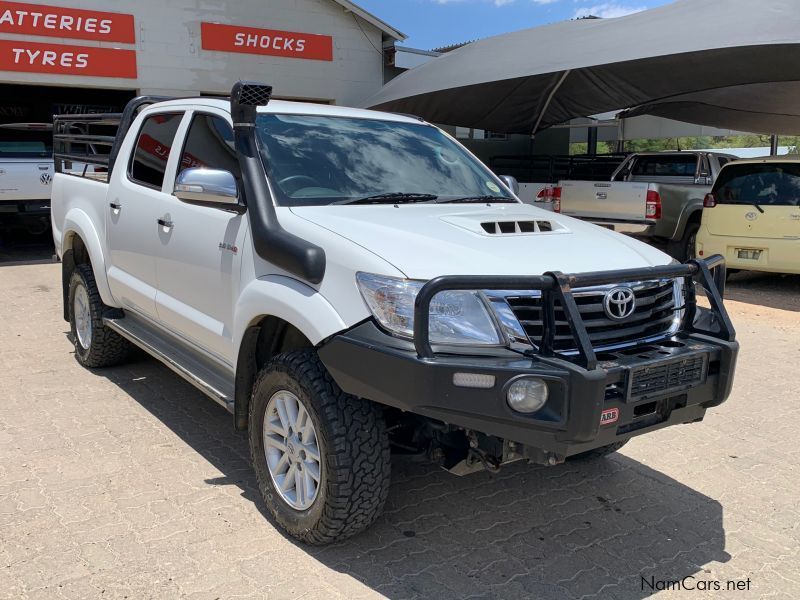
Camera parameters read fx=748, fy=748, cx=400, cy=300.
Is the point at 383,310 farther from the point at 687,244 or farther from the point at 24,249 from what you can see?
the point at 24,249

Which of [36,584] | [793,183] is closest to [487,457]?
[36,584]

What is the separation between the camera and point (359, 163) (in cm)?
398

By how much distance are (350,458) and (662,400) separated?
1264mm

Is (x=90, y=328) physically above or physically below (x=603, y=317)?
below

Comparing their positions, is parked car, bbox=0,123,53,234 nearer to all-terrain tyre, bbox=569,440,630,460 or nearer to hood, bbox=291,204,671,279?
hood, bbox=291,204,671,279

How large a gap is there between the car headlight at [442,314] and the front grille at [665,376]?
1.79ft

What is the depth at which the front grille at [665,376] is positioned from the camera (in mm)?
2820

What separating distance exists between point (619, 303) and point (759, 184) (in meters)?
7.90

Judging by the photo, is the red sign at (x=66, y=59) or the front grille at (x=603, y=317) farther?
the red sign at (x=66, y=59)

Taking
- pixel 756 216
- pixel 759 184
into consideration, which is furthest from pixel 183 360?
pixel 759 184

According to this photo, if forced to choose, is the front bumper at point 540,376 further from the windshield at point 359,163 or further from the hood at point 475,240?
the windshield at point 359,163

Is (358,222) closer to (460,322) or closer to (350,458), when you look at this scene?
(460,322)

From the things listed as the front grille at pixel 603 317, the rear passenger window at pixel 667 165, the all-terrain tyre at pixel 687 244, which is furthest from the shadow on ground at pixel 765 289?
the front grille at pixel 603 317

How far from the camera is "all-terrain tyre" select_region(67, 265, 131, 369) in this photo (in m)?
5.45
